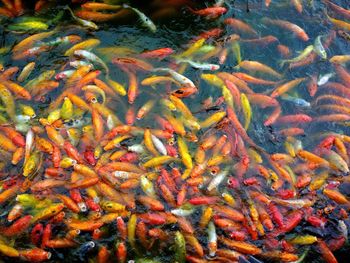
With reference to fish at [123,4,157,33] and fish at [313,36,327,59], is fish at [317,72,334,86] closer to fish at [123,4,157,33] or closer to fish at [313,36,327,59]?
fish at [313,36,327,59]

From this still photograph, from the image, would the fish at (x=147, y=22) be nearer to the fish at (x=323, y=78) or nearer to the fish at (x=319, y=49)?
the fish at (x=319, y=49)

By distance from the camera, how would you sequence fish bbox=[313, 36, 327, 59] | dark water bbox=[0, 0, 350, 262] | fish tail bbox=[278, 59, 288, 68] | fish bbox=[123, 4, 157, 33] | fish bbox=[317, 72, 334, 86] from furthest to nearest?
fish bbox=[123, 4, 157, 33], fish bbox=[313, 36, 327, 59], fish tail bbox=[278, 59, 288, 68], fish bbox=[317, 72, 334, 86], dark water bbox=[0, 0, 350, 262]

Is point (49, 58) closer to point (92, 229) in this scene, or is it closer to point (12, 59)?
point (12, 59)

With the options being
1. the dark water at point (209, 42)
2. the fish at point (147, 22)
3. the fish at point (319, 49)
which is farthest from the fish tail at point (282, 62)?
the fish at point (147, 22)

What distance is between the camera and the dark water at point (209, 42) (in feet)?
24.1

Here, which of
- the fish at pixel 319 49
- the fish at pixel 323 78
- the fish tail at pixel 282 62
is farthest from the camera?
the fish at pixel 319 49

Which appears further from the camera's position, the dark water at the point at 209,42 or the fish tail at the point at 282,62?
the fish tail at the point at 282,62

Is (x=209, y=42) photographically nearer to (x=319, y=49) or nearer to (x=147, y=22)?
(x=147, y=22)

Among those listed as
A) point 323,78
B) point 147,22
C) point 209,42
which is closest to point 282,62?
point 323,78

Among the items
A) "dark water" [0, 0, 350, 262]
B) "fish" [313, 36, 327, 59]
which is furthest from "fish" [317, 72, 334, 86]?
"fish" [313, 36, 327, 59]

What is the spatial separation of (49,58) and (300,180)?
4959 mm

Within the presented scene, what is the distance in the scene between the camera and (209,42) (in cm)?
828

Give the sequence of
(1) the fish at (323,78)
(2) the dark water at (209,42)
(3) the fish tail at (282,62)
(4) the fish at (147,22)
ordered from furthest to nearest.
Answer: (4) the fish at (147,22) → (3) the fish tail at (282,62) → (1) the fish at (323,78) → (2) the dark water at (209,42)

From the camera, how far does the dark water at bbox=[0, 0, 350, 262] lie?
7.34 meters
